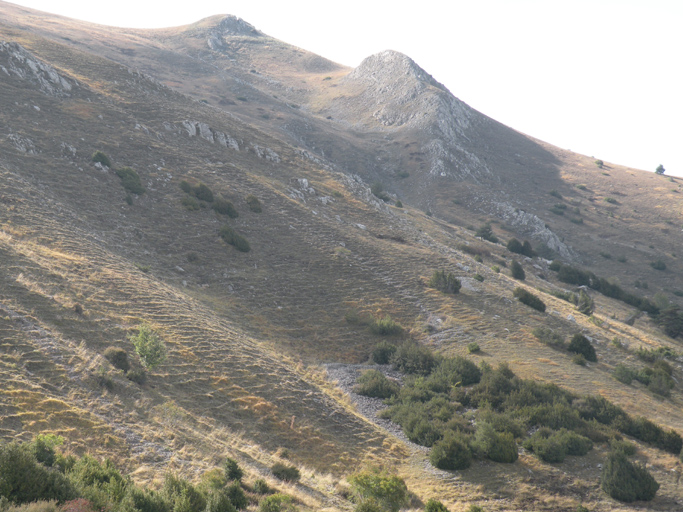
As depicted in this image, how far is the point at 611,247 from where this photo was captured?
69000mm

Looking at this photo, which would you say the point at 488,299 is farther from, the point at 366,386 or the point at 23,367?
the point at 23,367

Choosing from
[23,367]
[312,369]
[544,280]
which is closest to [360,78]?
[544,280]

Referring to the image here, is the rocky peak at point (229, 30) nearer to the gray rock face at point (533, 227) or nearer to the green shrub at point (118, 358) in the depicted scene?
the gray rock face at point (533, 227)

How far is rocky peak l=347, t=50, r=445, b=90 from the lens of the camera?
112 m

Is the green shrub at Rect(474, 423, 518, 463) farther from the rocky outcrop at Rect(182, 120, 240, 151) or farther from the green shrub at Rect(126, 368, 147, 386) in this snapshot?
the rocky outcrop at Rect(182, 120, 240, 151)

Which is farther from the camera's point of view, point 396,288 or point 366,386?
point 396,288

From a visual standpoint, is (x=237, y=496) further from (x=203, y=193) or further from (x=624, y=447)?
(x=203, y=193)

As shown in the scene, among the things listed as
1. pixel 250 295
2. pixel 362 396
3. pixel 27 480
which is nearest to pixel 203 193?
pixel 250 295

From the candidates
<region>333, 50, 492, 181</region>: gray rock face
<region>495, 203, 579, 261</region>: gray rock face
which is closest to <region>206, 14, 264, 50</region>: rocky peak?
<region>333, 50, 492, 181</region>: gray rock face

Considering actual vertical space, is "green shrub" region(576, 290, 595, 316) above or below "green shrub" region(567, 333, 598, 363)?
above

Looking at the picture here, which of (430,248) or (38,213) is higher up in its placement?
(430,248)

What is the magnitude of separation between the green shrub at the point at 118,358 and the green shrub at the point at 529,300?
2839 centimetres

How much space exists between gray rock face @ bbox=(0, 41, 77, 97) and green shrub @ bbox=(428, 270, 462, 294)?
1663 inches

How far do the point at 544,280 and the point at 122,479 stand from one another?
51723 millimetres
